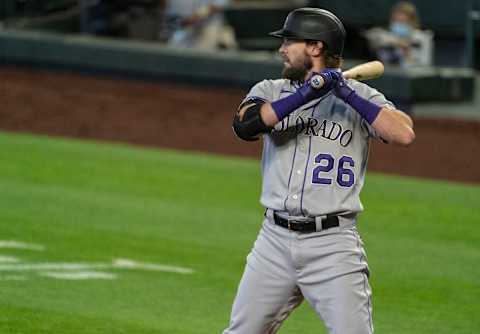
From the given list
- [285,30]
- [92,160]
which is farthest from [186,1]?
[285,30]

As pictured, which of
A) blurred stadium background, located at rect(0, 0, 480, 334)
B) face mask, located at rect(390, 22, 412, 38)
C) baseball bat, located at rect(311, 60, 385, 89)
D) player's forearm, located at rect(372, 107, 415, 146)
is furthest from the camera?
face mask, located at rect(390, 22, 412, 38)

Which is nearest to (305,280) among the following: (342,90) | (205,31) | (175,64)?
(342,90)

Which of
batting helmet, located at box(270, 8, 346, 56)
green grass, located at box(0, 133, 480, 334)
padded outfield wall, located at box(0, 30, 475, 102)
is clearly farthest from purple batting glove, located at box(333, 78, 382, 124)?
padded outfield wall, located at box(0, 30, 475, 102)

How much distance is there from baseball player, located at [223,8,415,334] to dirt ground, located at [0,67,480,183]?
832 centimetres

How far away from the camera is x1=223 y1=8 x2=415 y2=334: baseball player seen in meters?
5.13

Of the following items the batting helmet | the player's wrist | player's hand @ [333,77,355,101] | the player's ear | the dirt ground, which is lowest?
the dirt ground

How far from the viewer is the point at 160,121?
16406mm

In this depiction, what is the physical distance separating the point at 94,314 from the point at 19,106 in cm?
1030

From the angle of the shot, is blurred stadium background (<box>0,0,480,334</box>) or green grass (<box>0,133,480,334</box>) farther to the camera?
blurred stadium background (<box>0,0,480,334</box>)

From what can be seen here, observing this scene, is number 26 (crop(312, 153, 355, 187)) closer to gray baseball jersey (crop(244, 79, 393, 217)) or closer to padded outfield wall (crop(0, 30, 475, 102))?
gray baseball jersey (crop(244, 79, 393, 217))

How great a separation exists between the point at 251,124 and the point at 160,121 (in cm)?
1125

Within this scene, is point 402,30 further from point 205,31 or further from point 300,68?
point 300,68

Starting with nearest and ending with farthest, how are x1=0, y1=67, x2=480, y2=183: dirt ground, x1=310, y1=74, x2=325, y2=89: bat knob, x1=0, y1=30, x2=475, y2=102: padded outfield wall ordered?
x1=310, y1=74, x2=325, y2=89: bat knob < x1=0, y1=67, x2=480, y2=183: dirt ground < x1=0, y1=30, x2=475, y2=102: padded outfield wall

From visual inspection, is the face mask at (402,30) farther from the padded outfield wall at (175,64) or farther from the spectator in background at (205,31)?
the spectator in background at (205,31)
